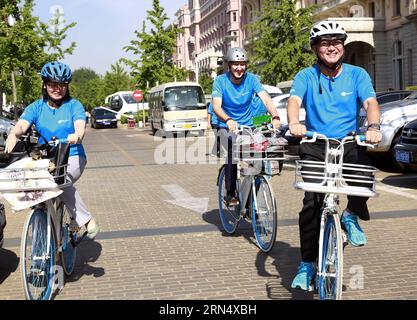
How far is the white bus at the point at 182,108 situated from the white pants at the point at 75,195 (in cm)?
2470

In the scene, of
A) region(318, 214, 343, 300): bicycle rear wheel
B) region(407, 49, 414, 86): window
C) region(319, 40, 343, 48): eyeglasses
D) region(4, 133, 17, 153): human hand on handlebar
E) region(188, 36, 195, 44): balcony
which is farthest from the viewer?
region(188, 36, 195, 44): balcony

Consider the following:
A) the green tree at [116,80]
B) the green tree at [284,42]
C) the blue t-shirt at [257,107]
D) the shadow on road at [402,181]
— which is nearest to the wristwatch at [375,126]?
the blue t-shirt at [257,107]

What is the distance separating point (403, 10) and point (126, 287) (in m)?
39.2

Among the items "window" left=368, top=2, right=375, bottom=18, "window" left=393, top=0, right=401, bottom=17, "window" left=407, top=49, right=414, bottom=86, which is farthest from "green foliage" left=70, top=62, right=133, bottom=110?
"window" left=407, top=49, right=414, bottom=86

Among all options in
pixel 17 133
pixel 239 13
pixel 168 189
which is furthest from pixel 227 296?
pixel 239 13

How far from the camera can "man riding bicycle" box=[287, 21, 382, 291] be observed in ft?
14.2

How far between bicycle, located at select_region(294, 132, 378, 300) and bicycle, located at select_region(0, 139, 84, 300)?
1714 mm

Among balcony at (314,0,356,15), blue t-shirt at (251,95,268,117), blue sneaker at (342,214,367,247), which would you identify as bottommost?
blue sneaker at (342,214,367,247)

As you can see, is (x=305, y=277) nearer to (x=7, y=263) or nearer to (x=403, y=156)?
(x=7, y=263)

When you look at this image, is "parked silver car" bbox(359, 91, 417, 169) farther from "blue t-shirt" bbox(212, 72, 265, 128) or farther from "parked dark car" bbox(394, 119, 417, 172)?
"blue t-shirt" bbox(212, 72, 265, 128)

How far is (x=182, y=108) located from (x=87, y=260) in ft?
81.3

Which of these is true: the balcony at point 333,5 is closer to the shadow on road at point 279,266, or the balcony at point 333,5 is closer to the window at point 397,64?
the window at point 397,64

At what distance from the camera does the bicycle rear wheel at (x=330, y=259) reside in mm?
3887
